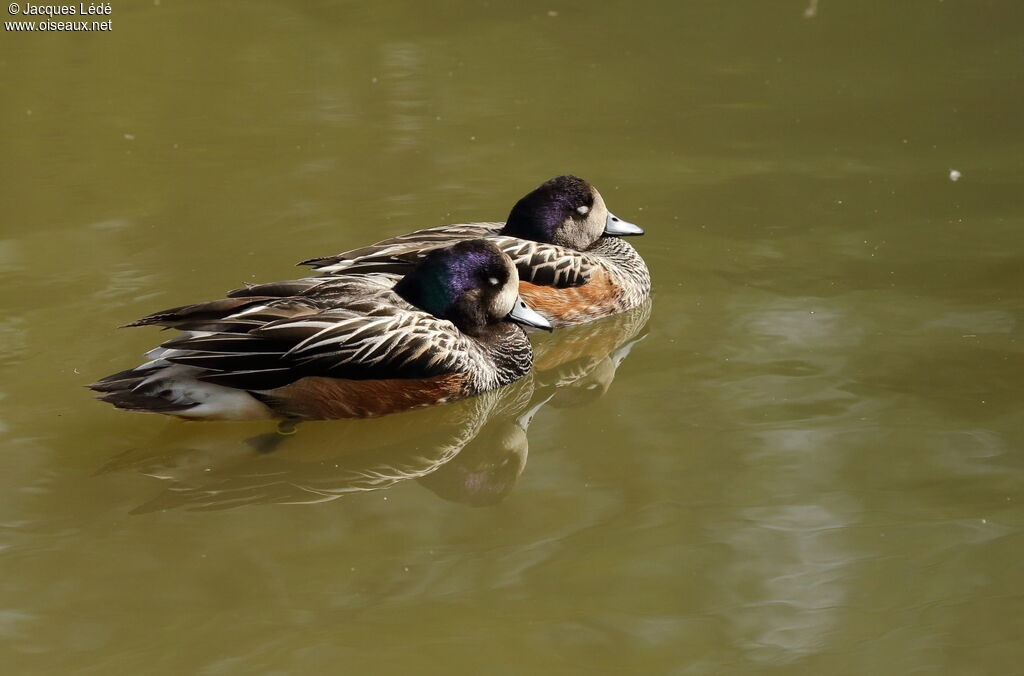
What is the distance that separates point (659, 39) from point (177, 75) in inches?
193

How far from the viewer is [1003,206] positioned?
9516 millimetres

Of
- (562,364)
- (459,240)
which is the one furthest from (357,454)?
(459,240)

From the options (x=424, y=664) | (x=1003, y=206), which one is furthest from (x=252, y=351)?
(x=1003, y=206)

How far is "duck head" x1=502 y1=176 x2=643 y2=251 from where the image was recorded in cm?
878

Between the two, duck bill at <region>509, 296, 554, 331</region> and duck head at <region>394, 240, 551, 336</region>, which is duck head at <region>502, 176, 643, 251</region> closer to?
duck bill at <region>509, 296, 554, 331</region>

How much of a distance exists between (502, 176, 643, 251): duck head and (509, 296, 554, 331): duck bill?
107 centimetres

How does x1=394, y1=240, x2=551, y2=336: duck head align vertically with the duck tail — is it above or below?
above

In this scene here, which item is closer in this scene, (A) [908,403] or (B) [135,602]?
(B) [135,602]

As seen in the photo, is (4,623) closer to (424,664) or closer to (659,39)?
(424,664)

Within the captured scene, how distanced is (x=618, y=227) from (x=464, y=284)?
1.90m

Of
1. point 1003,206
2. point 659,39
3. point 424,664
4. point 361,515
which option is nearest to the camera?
point 424,664

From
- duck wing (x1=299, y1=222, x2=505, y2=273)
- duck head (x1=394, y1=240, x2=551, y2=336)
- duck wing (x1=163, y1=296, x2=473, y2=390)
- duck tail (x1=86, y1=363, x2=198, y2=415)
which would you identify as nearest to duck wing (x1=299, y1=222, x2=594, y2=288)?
duck wing (x1=299, y1=222, x2=505, y2=273)

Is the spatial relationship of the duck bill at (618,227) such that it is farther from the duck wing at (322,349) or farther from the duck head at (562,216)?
the duck wing at (322,349)

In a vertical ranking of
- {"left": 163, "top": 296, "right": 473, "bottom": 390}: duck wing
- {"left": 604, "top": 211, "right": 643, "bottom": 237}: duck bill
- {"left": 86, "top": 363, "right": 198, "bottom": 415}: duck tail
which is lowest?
{"left": 86, "top": 363, "right": 198, "bottom": 415}: duck tail
